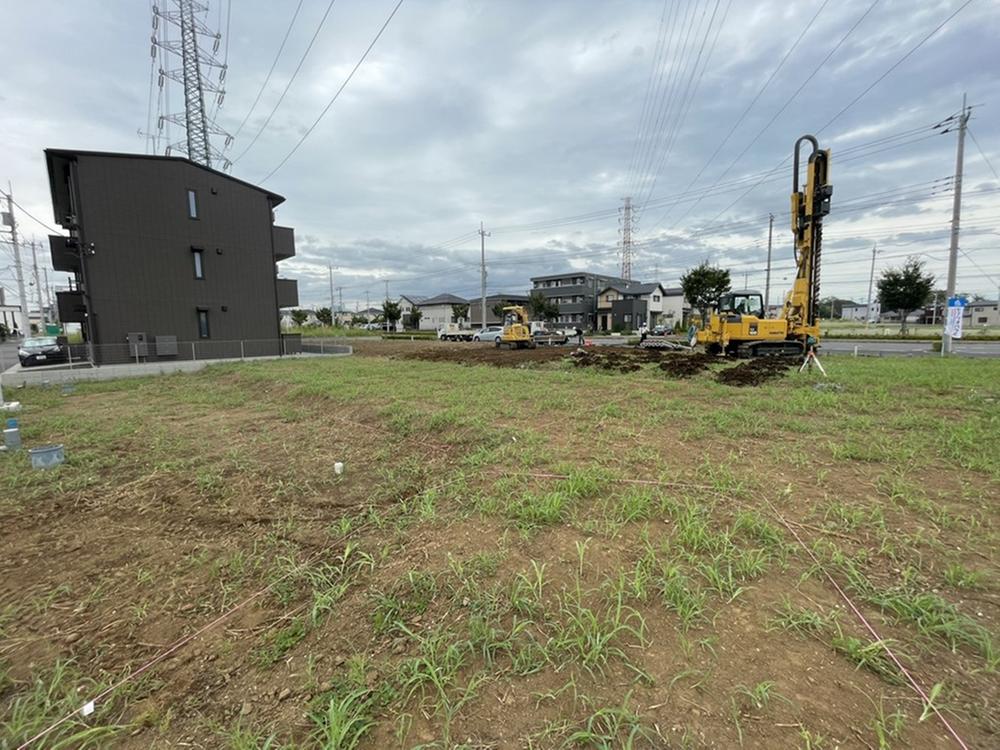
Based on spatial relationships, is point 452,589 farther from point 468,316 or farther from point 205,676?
point 468,316

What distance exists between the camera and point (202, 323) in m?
17.8

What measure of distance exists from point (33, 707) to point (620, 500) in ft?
11.1

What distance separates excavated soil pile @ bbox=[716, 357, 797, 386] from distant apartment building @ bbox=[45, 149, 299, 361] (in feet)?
62.0

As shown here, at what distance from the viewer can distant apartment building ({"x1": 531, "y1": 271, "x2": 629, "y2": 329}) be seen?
51.7 m

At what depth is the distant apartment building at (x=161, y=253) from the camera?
14977 millimetres

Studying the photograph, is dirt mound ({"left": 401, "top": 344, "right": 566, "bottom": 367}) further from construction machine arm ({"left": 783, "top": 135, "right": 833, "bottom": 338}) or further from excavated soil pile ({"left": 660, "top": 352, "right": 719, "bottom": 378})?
construction machine arm ({"left": 783, "top": 135, "right": 833, "bottom": 338})

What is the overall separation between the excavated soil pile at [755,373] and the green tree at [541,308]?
37107 mm

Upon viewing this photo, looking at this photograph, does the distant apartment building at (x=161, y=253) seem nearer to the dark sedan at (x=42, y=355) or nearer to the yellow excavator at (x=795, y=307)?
the dark sedan at (x=42, y=355)

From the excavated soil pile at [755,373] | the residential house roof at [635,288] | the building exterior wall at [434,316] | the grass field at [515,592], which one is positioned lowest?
the grass field at [515,592]

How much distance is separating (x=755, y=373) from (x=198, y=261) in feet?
69.4

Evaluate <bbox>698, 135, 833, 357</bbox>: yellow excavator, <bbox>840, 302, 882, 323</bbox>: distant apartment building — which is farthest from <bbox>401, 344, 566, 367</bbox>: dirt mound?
<bbox>840, 302, 882, 323</bbox>: distant apartment building

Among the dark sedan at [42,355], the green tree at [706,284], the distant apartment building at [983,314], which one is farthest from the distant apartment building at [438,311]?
the distant apartment building at [983,314]

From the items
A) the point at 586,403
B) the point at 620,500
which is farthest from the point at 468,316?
the point at 620,500

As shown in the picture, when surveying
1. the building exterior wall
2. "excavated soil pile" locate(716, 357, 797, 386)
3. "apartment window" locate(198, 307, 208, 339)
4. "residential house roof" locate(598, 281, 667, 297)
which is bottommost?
"excavated soil pile" locate(716, 357, 797, 386)
